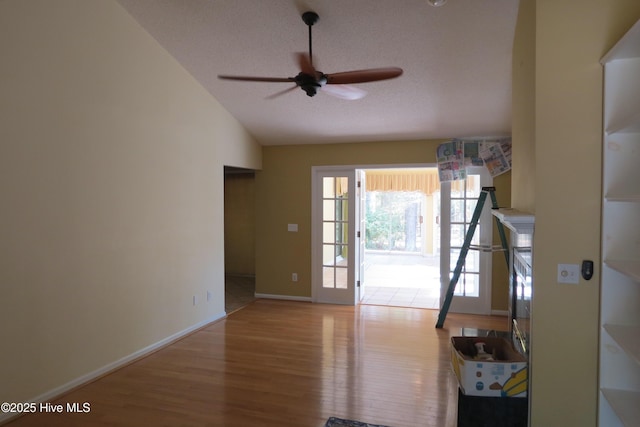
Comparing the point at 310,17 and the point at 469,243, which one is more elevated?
the point at 310,17

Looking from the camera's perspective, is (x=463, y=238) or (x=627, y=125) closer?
(x=627, y=125)

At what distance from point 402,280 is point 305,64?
5460 millimetres

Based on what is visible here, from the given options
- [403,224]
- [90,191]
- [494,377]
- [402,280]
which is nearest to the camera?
[494,377]

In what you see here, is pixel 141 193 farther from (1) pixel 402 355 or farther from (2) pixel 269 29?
(1) pixel 402 355

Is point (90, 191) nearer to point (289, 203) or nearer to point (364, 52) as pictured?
point (364, 52)

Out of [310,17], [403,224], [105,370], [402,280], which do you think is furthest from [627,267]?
[403,224]

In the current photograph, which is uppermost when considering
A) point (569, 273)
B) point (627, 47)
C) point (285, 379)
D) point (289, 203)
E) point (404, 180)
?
point (627, 47)

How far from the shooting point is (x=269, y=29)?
Answer: 349 cm

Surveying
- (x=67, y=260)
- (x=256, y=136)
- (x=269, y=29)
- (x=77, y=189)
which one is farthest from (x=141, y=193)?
(x=256, y=136)

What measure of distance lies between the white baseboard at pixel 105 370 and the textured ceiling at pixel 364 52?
257 centimetres

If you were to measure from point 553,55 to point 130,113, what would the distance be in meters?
3.16

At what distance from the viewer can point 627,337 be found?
1899 millimetres

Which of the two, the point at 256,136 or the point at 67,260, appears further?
the point at 256,136

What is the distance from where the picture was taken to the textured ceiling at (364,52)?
3197 mm
